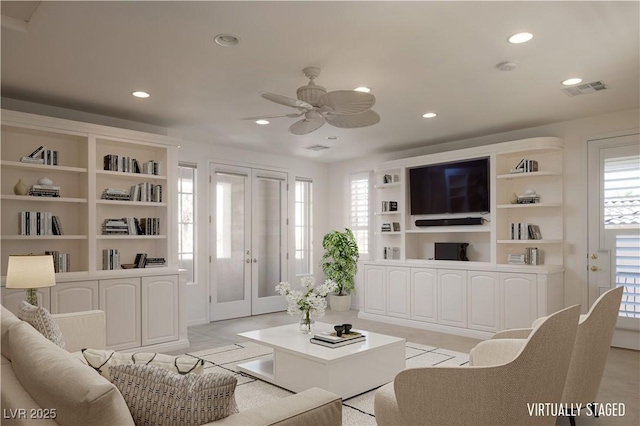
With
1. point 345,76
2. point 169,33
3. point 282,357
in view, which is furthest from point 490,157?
point 169,33

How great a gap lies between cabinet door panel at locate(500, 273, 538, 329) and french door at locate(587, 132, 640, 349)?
2.23ft

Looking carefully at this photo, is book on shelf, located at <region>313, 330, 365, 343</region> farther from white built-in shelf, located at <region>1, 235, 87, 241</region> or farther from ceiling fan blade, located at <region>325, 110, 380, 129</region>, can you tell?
white built-in shelf, located at <region>1, 235, 87, 241</region>

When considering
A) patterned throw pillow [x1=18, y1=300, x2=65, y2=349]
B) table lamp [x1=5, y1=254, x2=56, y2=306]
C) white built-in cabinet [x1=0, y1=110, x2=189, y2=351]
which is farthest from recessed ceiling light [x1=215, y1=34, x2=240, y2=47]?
white built-in cabinet [x1=0, y1=110, x2=189, y2=351]

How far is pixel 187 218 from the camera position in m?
6.59

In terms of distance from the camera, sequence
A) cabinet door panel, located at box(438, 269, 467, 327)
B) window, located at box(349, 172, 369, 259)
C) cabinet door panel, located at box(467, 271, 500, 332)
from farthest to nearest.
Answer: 1. window, located at box(349, 172, 369, 259)
2. cabinet door panel, located at box(438, 269, 467, 327)
3. cabinet door panel, located at box(467, 271, 500, 332)

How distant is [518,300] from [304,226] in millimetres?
3957

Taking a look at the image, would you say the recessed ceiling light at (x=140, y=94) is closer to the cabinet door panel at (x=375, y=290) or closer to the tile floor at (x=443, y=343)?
the tile floor at (x=443, y=343)

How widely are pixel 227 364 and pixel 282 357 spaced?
3.21 feet

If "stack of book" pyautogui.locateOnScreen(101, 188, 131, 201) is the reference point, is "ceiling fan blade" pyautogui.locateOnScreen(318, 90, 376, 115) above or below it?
above

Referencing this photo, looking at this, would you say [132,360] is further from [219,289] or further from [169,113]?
[219,289]

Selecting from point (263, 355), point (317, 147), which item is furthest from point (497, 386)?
point (317, 147)

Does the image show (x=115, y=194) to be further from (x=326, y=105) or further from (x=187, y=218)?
(x=326, y=105)

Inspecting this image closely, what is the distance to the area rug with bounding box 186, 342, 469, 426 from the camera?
3.27m

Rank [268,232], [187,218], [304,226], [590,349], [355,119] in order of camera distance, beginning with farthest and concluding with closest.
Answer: [304,226] < [268,232] < [187,218] < [355,119] < [590,349]
